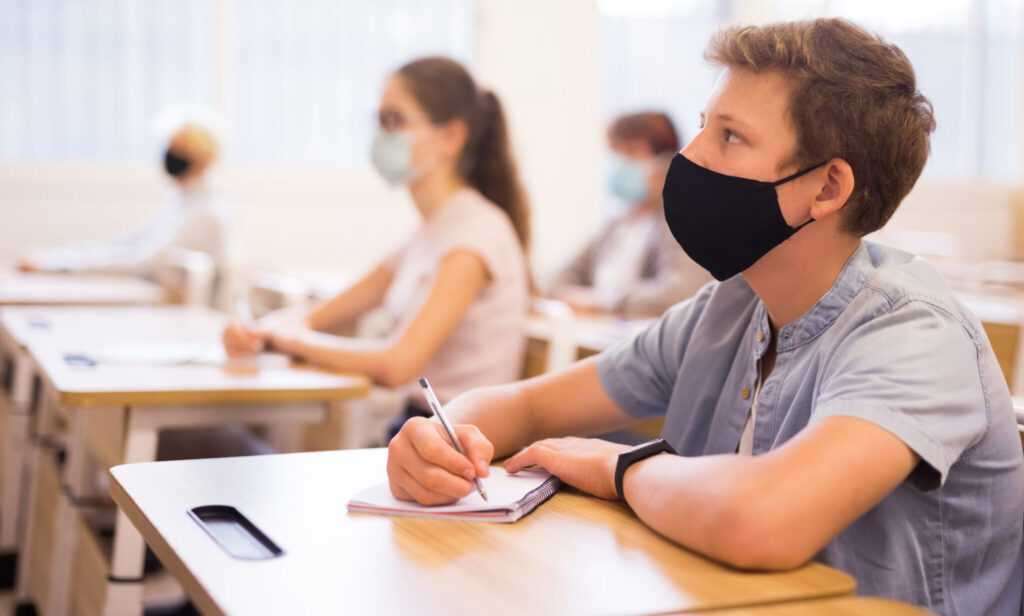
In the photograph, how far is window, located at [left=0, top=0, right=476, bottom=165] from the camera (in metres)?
5.35

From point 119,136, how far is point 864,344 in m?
5.16

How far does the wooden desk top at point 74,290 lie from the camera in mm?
3471

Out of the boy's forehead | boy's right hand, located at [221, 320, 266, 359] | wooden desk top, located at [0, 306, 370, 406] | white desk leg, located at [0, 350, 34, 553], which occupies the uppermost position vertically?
the boy's forehead

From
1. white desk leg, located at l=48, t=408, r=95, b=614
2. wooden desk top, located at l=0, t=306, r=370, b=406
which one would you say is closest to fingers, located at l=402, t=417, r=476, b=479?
wooden desk top, located at l=0, t=306, r=370, b=406

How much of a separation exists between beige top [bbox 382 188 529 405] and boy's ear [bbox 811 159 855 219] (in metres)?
1.23

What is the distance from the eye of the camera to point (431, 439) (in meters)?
1.05

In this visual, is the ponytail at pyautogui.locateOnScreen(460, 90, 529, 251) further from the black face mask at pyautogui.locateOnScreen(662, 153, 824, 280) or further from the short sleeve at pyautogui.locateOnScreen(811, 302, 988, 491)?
the short sleeve at pyautogui.locateOnScreen(811, 302, 988, 491)

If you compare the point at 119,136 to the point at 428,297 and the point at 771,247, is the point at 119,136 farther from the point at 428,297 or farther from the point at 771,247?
the point at 771,247

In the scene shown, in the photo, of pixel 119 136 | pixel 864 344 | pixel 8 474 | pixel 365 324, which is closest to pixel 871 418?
pixel 864 344

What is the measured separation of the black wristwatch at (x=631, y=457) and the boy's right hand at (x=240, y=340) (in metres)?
1.29

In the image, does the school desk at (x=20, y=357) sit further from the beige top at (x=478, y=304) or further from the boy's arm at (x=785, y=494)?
the boy's arm at (x=785, y=494)

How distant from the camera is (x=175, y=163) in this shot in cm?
460

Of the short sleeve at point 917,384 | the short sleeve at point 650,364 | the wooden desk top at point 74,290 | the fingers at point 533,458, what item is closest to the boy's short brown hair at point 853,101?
the short sleeve at point 917,384

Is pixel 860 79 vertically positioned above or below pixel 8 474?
above
